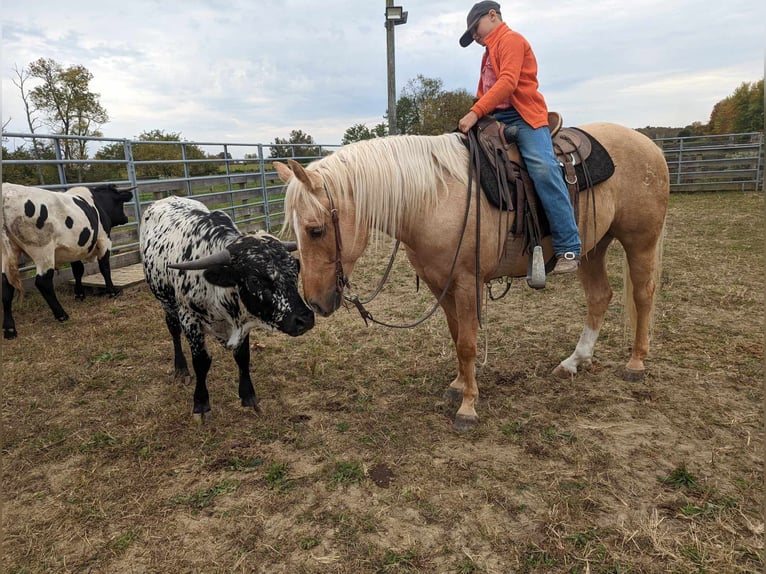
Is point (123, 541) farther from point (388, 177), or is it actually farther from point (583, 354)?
point (583, 354)

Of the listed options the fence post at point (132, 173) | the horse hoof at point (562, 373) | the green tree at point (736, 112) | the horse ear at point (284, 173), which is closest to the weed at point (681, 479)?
the horse hoof at point (562, 373)

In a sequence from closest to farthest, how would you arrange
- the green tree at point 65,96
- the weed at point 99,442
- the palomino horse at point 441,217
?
the palomino horse at point 441,217 < the weed at point 99,442 < the green tree at point 65,96

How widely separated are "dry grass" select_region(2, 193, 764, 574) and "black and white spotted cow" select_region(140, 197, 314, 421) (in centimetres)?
57

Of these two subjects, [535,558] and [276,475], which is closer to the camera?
[535,558]

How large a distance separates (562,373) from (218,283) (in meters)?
2.77

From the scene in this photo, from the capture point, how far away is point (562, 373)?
376 centimetres

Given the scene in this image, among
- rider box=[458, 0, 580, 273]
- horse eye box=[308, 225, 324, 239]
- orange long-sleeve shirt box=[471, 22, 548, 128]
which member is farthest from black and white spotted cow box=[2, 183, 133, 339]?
orange long-sleeve shirt box=[471, 22, 548, 128]

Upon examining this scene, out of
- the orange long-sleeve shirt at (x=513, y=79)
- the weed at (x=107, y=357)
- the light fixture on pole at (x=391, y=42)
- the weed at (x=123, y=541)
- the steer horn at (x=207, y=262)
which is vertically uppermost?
the light fixture on pole at (x=391, y=42)

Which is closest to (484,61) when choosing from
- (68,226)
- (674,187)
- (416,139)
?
(416,139)

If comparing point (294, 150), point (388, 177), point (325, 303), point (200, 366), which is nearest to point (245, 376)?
point (200, 366)

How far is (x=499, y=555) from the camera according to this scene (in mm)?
2105

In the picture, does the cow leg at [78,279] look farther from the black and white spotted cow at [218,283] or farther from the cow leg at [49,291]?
the black and white spotted cow at [218,283]

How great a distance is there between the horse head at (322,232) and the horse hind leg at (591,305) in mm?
2146

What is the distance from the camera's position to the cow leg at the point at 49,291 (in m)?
5.25
